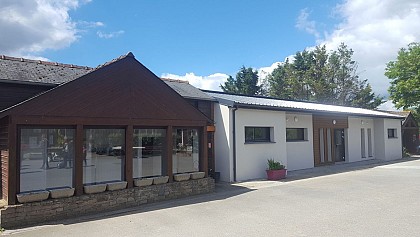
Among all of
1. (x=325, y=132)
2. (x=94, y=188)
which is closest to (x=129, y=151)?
(x=94, y=188)

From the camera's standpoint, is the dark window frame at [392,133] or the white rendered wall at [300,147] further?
the dark window frame at [392,133]

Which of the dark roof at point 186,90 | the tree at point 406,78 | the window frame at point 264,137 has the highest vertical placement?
the tree at point 406,78

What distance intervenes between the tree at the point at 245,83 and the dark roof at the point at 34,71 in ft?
114

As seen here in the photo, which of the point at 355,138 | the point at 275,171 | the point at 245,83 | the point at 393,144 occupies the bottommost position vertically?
the point at 275,171

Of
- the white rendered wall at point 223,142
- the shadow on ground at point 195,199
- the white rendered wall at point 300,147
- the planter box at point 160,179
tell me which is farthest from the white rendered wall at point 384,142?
the planter box at point 160,179

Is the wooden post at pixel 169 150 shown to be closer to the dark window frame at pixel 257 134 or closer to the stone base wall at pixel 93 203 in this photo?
the stone base wall at pixel 93 203

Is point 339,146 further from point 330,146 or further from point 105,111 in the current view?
point 105,111

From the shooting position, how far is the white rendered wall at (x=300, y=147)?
15.6 metres

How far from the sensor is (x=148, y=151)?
387 inches

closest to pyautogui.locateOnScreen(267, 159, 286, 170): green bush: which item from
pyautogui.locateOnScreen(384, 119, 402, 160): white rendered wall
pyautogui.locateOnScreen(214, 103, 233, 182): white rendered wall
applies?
pyautogui.locateOnScreen(214, 103, 233, 182): white rendered wall

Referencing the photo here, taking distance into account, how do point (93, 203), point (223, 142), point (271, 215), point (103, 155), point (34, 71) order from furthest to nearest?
point (223, 142), point (34, 71), point (103, 155), point (93, 203), point (271, 215)

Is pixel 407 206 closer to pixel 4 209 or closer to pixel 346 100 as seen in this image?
pixel 4 209

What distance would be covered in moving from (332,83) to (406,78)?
31.5 ft

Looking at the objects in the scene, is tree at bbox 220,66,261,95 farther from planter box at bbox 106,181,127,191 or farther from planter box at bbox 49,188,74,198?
planter box at bbox 49,188,74,198
